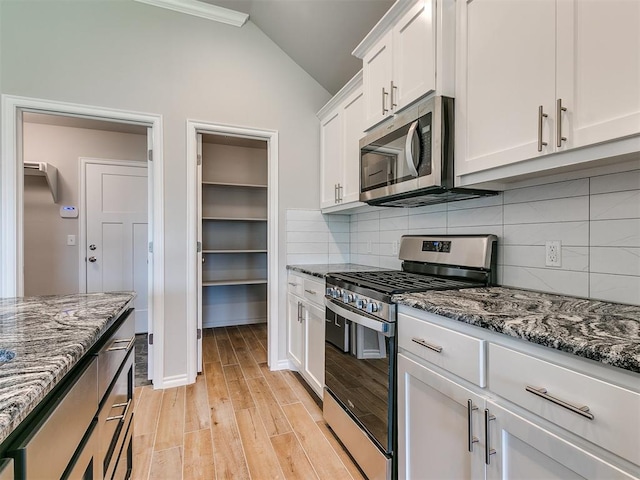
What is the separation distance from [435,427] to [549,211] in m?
0.99

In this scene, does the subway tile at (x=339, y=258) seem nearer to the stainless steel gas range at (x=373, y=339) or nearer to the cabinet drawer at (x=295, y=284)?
the cabinet drawer at (x=295, y=284)

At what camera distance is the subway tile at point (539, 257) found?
1260mm

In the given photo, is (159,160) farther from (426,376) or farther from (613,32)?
(613,32)

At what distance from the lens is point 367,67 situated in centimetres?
201

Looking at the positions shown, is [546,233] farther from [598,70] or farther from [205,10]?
[205,10]

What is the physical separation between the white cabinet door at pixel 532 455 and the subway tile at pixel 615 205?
0.82 meters

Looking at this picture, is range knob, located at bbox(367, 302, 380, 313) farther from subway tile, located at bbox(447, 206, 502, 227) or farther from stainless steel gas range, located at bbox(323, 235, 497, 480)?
subway tile, located at bbox(447, 206, 502, 227)

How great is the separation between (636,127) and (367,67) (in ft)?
4.86

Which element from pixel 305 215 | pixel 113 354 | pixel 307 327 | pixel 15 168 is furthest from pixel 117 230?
pixel 113 354

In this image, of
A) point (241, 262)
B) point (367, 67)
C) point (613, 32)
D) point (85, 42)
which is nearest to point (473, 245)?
point (613, 32)

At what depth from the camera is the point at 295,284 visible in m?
2.66

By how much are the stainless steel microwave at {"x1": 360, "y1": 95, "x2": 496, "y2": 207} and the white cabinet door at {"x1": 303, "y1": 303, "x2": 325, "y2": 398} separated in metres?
0.85

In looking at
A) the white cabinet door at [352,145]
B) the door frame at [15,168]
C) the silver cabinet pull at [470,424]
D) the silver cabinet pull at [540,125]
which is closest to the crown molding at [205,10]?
the door frame at [15,168]

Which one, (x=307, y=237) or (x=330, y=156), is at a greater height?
(x=330, y=156)
